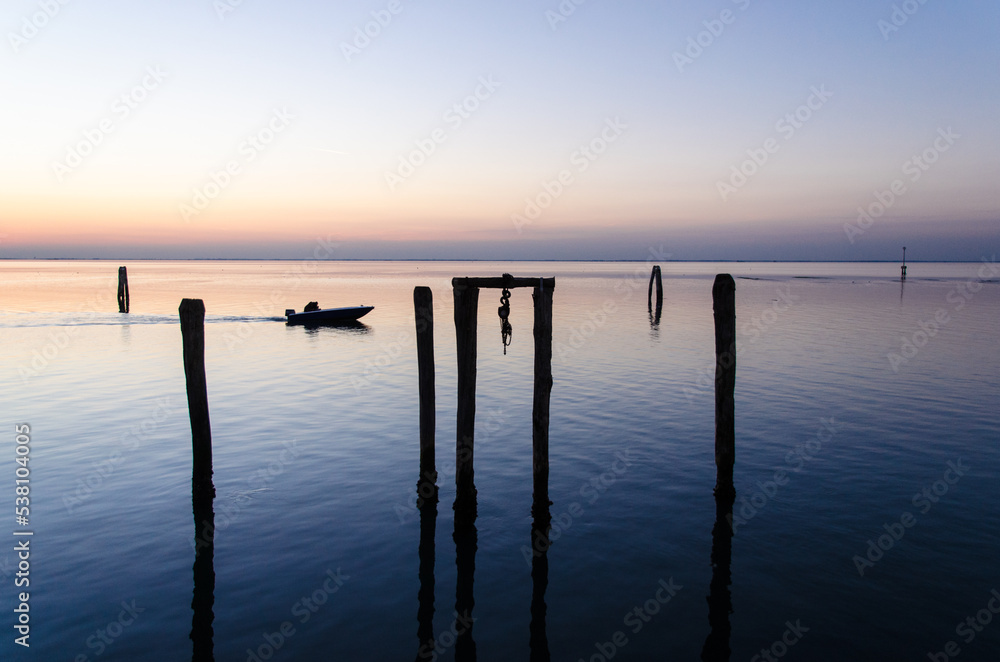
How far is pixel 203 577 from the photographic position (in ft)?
28.7

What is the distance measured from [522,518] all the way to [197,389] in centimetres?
576

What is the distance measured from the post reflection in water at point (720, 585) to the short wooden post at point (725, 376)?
35cm

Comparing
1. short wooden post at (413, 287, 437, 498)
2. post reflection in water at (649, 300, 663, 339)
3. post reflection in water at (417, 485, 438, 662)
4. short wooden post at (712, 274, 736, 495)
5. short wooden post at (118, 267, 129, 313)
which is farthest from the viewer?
short wooden post at (118, 267, 129, 313)

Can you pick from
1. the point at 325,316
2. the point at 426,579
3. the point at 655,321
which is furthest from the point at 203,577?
the point at 655,321

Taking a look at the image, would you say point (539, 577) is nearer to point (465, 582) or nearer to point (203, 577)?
point (465, 582)

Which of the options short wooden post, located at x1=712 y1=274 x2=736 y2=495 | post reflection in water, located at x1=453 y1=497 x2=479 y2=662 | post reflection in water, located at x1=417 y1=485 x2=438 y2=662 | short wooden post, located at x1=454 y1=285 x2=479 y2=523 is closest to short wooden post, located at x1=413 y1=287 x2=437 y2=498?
post reflection in water, located at x1=417 y1=485 x2=438 y2=662

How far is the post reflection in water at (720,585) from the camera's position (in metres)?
7.33

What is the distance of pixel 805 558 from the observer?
30.5 feet

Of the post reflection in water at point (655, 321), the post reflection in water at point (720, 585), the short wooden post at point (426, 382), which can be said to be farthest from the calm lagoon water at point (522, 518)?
the post reflection in water at point (655, 321)

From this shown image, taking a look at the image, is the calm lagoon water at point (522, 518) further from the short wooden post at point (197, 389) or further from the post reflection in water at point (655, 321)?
the post reflection in water at point (655, 321)

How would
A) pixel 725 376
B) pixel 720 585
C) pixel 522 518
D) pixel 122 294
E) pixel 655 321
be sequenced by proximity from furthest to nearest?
pixel 122 294, pixel 655 321, pixel 725 376, pixel 522 518, pixel 720 585

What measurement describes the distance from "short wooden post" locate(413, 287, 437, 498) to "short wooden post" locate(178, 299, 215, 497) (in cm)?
350

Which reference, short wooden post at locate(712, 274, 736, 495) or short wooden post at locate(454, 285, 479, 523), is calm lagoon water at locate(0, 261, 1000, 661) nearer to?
short wooden post at locate(454, 285, 479, 523)

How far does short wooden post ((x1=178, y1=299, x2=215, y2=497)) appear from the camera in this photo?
10.7 metres
